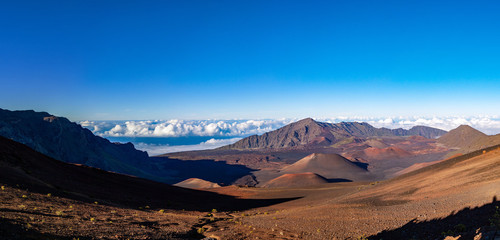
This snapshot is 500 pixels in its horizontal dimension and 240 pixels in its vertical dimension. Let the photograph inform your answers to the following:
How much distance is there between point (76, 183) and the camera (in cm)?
2853

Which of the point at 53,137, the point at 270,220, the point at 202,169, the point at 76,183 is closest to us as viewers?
the point at 270,220

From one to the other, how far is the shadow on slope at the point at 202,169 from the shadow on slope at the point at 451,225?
365 feet

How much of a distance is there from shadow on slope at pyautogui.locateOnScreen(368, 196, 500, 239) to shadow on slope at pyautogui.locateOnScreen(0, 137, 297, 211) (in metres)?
20.8

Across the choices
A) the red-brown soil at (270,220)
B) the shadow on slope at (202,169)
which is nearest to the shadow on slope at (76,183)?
the red-brown soil at (270,220)

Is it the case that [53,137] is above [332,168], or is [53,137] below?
above

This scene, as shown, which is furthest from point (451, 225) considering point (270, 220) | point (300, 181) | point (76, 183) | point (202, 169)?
point (202, 169)

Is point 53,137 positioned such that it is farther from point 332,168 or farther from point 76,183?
point 332,168

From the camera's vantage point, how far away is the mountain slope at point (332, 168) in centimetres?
10275

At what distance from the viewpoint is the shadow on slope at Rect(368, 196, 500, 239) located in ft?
37.5

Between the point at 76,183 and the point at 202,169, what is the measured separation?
138049mm

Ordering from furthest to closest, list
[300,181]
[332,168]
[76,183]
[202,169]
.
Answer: [202,169]
[332,168]
[300,181]
[76,183]

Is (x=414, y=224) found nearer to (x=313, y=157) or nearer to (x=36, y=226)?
(x=36, y=226)

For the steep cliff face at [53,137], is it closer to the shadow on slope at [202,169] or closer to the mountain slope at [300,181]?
the shadow on slope at [202,169]

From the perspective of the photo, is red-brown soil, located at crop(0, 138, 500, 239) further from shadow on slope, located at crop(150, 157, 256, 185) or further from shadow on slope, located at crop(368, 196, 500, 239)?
shadow on slope, located at crop(150, 157, 256, 185)
